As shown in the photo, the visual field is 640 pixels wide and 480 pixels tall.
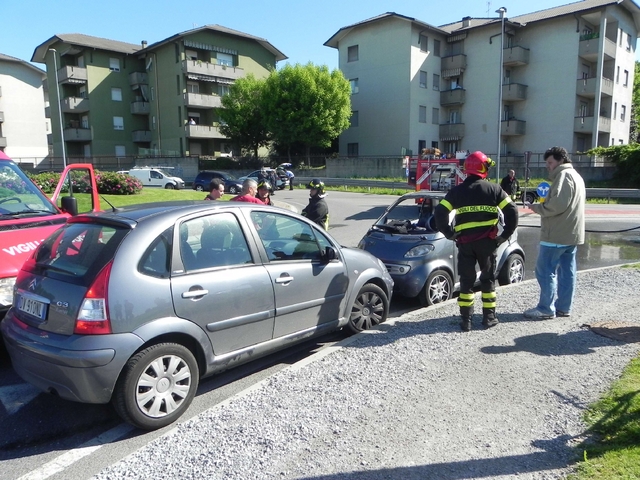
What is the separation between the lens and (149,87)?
53.0 m

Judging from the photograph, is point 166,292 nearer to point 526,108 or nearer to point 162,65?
point 526,108

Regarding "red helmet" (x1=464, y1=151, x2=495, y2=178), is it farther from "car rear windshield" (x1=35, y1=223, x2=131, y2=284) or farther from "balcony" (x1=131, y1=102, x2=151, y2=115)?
"balcony" (x1=131, y1=102, x2=151, y2=115)

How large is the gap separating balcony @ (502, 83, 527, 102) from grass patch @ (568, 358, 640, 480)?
41711 millimetres

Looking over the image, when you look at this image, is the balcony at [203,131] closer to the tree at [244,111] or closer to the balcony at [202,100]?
the balcony at [202,100]

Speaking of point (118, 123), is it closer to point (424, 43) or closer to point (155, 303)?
point (424, 43)

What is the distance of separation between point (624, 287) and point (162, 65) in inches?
2000

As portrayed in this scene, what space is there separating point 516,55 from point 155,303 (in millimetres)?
43640

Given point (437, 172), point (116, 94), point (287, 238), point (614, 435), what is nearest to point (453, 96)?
point (437, 172)

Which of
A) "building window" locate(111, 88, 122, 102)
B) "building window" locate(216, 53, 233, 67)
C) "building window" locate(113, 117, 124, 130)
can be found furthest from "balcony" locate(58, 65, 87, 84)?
"building window" locate(216, 53, 233, 67)

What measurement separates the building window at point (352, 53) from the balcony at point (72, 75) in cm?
2603

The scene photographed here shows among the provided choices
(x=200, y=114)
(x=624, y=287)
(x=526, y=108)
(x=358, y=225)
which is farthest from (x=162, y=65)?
(x=624, y=287)

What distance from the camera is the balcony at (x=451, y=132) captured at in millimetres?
44844

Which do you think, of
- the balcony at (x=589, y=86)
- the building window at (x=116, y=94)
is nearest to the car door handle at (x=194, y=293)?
the balcony at (x=589, y=86)

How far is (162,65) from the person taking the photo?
50406mm
